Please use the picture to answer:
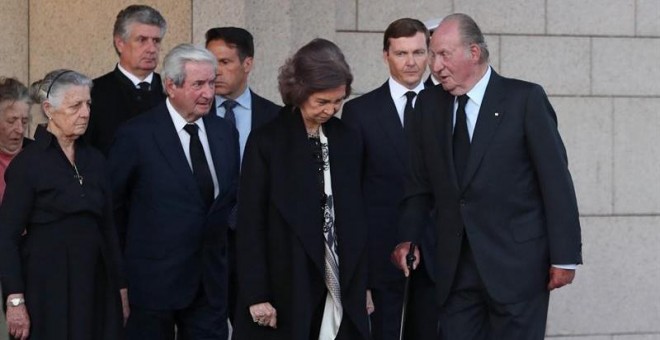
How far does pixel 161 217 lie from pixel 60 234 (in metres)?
0.60

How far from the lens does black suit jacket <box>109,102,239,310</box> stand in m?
7.95

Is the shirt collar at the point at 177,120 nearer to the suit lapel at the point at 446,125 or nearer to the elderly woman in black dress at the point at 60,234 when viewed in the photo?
the elderly woman in black dress at the point at 60,234

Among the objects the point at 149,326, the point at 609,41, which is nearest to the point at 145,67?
the point at 149,326

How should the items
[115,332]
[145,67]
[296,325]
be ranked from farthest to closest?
[145,67], [115,332], [296,325]

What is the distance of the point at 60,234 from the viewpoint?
751 centimetres

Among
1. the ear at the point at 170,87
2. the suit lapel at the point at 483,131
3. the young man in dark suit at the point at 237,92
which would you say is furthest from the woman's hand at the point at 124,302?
the suit lapel at the point at 483,131

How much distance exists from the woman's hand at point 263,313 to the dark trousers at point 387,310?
48.5 inches

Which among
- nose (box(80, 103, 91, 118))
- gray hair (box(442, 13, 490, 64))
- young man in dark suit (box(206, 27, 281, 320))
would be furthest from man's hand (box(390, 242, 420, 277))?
nose (box(80, 103, 91, 118))

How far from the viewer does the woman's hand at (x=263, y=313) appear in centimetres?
712

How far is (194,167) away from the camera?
8.06m

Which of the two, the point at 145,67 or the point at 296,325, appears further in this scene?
the point at 145,67

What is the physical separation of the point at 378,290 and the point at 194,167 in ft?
3.65

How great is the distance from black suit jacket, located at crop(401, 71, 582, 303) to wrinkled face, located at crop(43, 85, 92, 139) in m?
1.66

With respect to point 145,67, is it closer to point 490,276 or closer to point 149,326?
point 149,326
